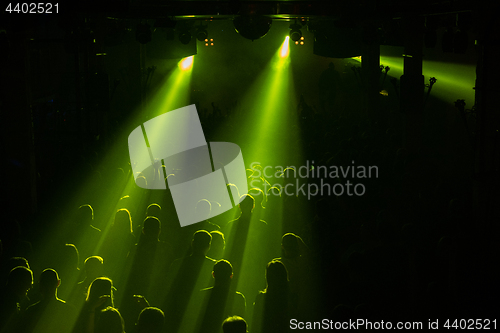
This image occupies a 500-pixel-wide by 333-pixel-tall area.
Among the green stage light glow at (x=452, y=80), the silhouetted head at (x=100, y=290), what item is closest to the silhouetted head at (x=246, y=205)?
the silhouetted head at (x=100, y=290)

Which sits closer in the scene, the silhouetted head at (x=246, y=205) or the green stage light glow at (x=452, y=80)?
the silhouetted head at (x=246, y=205)

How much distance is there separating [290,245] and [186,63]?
1778 centimetres

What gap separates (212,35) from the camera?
21219 mm

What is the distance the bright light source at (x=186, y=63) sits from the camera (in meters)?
20.2

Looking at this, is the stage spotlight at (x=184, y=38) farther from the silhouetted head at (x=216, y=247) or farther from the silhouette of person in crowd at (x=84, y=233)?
the silhouetted head at (x=216, y=247)

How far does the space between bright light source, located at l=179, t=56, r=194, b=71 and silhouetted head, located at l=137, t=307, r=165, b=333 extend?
18.3m

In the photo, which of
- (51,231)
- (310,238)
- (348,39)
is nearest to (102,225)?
(51,231)

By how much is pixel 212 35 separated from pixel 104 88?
14284mm

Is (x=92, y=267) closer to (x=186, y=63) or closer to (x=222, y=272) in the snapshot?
(x=222, y=272)

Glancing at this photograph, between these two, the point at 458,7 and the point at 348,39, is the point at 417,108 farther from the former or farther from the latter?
the point at 348,39

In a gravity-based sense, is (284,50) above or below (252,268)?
above

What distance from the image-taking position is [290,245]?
12.5 ft

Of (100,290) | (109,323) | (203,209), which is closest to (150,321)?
(109,323)

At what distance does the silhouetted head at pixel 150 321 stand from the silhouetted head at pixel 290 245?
1395mm
